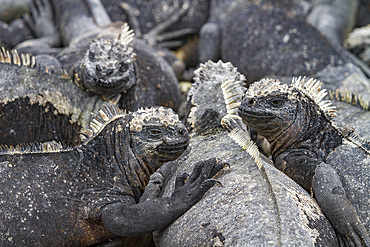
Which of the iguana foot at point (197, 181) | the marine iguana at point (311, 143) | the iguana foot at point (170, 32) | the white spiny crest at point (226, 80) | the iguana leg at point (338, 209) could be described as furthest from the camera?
the iguana foot at point (170, 32)

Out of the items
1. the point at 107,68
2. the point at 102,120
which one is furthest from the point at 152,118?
the point at 107,68

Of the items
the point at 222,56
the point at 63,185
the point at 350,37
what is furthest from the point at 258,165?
the point at 350,37

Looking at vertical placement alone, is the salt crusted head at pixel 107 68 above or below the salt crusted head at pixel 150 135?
below

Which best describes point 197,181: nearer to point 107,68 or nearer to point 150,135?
point 150,135

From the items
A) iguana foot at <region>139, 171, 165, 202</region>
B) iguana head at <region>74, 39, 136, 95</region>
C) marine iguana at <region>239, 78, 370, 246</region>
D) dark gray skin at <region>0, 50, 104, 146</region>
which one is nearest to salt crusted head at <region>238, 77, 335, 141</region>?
A: marine iguana at <region>239, 78, 370, 246</region>

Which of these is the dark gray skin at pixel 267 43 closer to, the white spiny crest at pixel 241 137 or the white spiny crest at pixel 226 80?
the white spiny crest at pixel 226 80

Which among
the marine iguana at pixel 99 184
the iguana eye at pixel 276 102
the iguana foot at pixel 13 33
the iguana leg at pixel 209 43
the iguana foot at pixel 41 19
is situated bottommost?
the iguana foot at pixel 13 33

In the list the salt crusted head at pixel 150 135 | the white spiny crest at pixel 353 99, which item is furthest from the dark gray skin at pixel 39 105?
the white spiny crest at pixel 353 99
